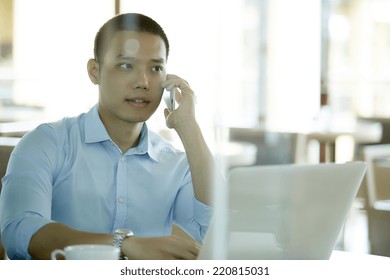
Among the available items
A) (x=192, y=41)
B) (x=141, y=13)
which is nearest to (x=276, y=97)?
(x=192, y=41)

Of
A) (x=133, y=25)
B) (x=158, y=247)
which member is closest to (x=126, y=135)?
(x=133, y=25)

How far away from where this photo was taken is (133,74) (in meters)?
1.81

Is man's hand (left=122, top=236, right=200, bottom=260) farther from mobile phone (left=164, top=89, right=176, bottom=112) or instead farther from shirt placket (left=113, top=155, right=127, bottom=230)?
mobile phone (left=164, top=89, right=176, bottom=112)

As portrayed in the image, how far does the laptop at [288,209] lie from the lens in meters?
1.30

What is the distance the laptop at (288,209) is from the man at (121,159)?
0.33 metres

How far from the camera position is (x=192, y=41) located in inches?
72.0

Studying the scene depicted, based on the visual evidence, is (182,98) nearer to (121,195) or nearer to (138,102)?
(138,102)

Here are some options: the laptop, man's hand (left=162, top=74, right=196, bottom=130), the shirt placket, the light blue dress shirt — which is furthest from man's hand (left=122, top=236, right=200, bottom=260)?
man's hand (left=162, top=74, right=196, bottom=130)

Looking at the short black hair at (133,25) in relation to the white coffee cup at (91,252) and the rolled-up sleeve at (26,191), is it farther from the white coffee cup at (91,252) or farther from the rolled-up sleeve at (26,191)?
the white coffee cup at (91,252)

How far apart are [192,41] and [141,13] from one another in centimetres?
15

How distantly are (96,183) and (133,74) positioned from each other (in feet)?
0.93

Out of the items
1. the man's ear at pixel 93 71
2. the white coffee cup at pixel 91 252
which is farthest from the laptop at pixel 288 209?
the man's ear at pixel 93 71

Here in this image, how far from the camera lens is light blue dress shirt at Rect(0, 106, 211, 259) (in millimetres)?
1718
